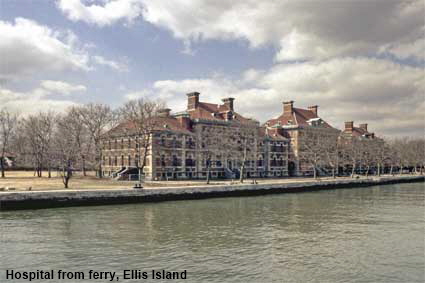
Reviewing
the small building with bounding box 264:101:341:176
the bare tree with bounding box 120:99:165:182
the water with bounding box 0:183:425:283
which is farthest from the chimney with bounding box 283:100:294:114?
the water with bounding box 0:183:425:283

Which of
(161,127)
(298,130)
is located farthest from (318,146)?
(161,127)

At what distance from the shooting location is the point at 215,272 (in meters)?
17.9

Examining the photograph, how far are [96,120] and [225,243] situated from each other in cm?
5282

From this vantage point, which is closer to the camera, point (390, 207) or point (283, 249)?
point (283, 249)

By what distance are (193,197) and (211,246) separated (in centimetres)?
2582

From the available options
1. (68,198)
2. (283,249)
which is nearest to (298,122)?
(68,198)

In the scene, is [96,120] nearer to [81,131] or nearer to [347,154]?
[81,131]

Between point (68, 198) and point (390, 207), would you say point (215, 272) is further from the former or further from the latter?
point (390, 207)

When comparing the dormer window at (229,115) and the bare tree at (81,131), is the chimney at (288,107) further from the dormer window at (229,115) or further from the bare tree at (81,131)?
the bare tree at (81,131)

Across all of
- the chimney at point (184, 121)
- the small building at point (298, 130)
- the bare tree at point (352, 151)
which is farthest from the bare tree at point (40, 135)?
the bare tree at point (352, 151)

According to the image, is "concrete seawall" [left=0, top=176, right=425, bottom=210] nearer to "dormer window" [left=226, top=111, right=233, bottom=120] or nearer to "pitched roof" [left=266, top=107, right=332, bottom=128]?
"dormer window" [left=226, top=111, right=233, bottom=120]

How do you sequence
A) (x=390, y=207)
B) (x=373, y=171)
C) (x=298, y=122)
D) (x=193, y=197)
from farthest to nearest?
(x=373, y=171), (x=298, y=122), (x=193, y=197), (x=390, y=207)

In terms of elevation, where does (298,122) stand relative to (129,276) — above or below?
above

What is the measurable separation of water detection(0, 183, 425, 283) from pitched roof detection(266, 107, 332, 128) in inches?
2328
